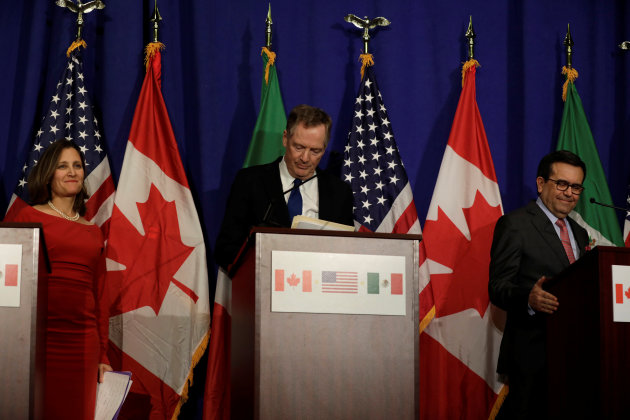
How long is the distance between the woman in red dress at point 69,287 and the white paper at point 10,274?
0.76m

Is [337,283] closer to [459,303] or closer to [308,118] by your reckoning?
[308,118]

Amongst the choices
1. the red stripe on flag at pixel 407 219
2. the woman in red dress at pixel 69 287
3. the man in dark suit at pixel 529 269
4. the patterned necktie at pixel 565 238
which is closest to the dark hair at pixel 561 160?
the man in dark suit at pixel 529 269

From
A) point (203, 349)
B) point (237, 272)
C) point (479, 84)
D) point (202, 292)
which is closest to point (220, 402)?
point (203, 349)

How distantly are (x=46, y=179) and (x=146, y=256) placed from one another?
2.71 ft

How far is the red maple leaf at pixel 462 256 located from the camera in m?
4.52

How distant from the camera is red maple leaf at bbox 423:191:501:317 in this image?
452cm

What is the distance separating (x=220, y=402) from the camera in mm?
4215

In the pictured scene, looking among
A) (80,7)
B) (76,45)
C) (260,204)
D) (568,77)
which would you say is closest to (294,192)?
(260,204)

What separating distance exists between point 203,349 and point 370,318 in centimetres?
172

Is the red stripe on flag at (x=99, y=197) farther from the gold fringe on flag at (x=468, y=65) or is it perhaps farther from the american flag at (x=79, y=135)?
the gold fringe on flag at (x=468, y=65)

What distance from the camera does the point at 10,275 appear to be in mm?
2643

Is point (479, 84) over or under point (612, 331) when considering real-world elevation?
over

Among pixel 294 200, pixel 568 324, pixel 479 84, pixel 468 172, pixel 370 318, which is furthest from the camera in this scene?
pixel 479 84

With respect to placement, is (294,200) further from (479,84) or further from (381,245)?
(479,84)
